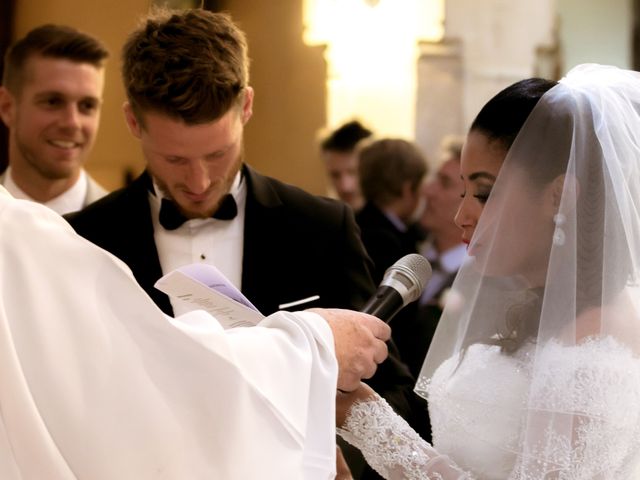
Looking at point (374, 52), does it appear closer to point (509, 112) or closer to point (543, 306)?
point (509, 112)

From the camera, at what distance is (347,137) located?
6855 millimetres

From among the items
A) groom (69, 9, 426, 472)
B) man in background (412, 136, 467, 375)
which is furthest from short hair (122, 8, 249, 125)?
man in background (412, 136, 467, 375)

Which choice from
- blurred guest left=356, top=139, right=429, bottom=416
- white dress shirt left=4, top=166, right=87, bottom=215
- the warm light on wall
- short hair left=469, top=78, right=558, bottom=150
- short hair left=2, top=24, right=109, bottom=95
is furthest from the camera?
the warm light on wall

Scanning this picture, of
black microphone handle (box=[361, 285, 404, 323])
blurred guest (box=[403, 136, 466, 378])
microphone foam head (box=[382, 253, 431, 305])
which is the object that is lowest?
blurred guest (box=[403, 136, 466, 378])

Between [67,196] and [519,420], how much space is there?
240cm

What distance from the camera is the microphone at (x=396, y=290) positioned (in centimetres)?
249

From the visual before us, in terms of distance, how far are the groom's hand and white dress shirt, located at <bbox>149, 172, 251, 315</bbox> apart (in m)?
0.78

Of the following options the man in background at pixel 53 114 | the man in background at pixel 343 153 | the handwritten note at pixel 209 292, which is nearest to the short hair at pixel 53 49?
the man in background at pixel 53 114

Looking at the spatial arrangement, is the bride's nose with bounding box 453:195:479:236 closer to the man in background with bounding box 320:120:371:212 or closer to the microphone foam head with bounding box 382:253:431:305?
the microphone foam head with bounding box 382:253:431:305

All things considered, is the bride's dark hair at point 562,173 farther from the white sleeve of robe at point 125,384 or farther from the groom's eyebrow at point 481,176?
the white sleeve of robe at point 125,384

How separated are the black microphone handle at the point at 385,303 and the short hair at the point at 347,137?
437 centimetres

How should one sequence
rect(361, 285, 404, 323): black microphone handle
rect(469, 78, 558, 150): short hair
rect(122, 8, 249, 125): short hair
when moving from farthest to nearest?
rect(122, 8, 249, 125): short hair → rect(469, 78, 558, 150): short hair → rect(361, 285, 404, 323): black microphone handle

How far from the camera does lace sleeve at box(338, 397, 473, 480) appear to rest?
8.30 ft

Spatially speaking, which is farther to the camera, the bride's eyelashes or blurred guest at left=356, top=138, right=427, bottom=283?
blurred guest at left=356, top=138, right=427, bottom=283
